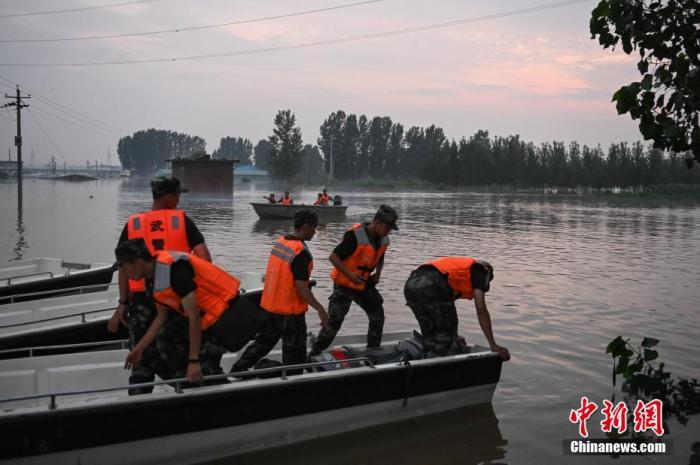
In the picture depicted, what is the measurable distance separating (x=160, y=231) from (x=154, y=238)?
8cm

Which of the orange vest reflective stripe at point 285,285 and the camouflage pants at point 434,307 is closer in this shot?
the orange vest reflective stripe at point 285,285

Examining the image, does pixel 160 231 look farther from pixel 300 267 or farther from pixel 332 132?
pixel 332 132

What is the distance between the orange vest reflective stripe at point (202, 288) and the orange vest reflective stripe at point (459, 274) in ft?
7.61

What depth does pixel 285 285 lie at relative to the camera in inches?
260

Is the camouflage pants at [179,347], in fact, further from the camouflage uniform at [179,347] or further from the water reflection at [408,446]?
the water reflection at [408,446]

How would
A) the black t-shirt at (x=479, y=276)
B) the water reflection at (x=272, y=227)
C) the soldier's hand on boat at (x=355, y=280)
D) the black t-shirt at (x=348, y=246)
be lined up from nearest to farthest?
the black t-shirt at (x=479, y=276) < the soldier's hand on boat at (x=355, y=280) < the black t-shirt at (x=348, y=246) < the water reflection at (x=272, y=227)

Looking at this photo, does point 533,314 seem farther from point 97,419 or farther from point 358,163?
point 358,163

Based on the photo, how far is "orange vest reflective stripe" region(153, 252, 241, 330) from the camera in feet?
17.8

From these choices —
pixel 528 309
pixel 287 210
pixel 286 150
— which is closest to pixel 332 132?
pixel 286 150

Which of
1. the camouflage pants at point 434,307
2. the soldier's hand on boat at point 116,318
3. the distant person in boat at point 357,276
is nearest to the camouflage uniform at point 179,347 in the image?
the soldier's hand on boat at point 116,318

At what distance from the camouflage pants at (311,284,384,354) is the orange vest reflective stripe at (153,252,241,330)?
222cm

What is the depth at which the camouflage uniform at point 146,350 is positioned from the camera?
231 inches

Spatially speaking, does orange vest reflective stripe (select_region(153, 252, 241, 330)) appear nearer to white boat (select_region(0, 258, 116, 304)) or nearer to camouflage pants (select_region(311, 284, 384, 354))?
camouflage pants (select_region(311, 284, 384, 354))

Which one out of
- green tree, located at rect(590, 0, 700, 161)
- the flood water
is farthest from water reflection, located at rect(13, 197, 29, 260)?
green tree, located at rect(590, 0, 700, 161)
